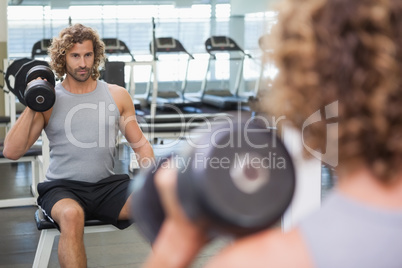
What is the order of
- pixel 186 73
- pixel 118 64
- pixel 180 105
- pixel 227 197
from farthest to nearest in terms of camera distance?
pixel 186 73, pixel 180 105, pixel 118 64, pixel 227 197

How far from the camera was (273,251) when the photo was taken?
0.61 meters

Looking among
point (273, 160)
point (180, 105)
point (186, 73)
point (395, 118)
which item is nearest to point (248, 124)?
point (273, 160)

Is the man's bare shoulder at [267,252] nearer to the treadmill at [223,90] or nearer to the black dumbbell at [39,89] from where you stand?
the black dumbbell at [39,89]

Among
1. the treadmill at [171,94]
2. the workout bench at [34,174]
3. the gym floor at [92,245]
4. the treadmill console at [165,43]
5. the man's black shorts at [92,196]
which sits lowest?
the gym floor at [92,245]

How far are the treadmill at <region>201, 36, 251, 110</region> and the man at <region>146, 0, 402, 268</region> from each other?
7.47 meters

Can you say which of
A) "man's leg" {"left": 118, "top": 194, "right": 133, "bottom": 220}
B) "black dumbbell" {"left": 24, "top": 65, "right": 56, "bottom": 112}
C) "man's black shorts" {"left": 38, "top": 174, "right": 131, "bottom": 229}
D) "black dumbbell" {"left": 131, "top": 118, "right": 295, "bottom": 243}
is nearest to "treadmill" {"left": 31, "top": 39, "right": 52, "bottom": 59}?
"black dumbbell" {"left": 24, "top": 65, "right": 56, "bottom": 112}

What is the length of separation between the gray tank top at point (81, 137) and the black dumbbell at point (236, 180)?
81.3 inches

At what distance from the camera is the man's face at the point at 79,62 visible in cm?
282

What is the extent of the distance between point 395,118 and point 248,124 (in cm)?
16

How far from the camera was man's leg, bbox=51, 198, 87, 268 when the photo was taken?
2.42m

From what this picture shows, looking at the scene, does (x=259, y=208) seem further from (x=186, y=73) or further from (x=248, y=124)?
(x=186, y=73)

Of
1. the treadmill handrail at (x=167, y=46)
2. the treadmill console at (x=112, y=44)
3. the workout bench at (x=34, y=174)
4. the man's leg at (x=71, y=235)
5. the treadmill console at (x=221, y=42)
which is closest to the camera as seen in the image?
the man's leg at (x=71, y=235)

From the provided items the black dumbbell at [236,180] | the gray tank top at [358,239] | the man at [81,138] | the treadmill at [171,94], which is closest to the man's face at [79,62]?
the man at [81,138]

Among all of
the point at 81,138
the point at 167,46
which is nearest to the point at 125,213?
the point at 81,138
